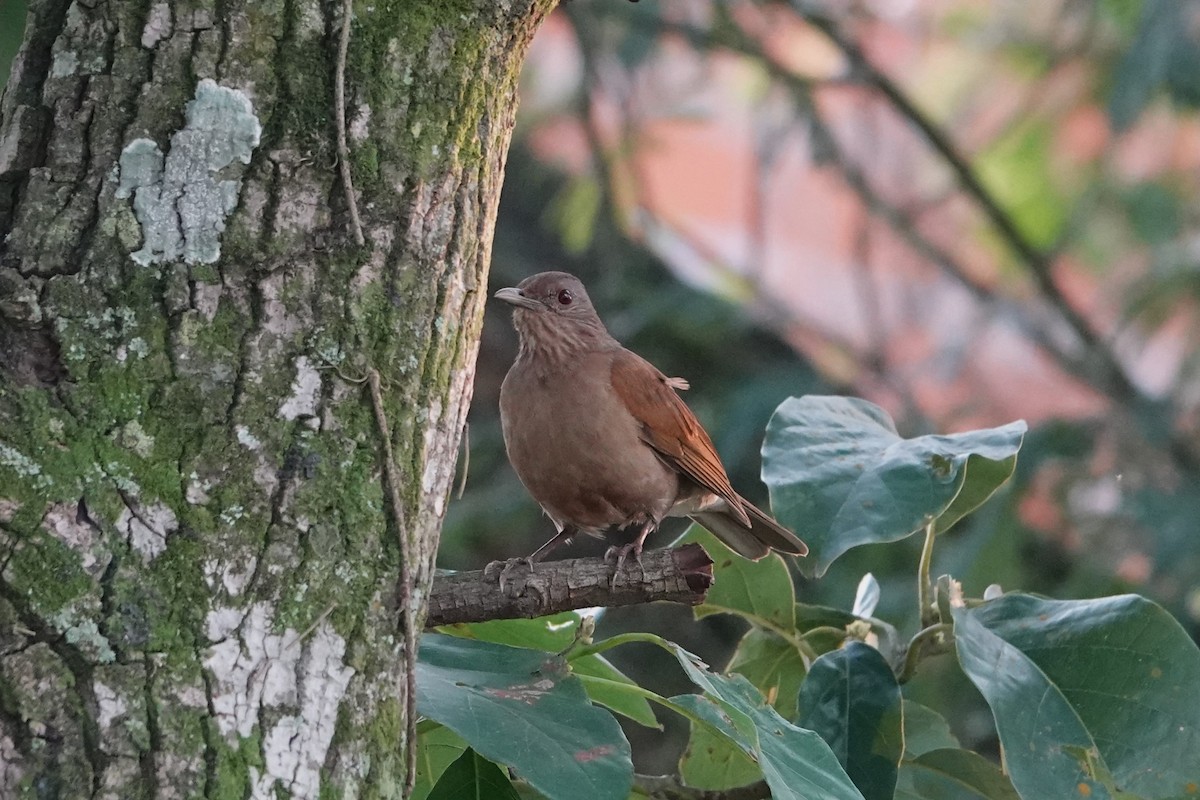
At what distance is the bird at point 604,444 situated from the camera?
11.6 feet

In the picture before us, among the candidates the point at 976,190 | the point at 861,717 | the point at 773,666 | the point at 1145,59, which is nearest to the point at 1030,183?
the point at 976,190

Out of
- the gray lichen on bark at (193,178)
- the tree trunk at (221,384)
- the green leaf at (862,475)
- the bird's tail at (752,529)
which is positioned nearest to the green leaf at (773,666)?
the green leaf at (862,475)

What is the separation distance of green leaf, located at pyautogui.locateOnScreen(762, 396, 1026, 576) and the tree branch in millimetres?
194

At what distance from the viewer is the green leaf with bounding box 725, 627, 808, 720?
273 centimetres

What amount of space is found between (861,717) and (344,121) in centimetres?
131

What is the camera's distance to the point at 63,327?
5.59ft

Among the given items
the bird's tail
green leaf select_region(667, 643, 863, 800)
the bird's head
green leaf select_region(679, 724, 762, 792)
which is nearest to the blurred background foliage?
the bird's head

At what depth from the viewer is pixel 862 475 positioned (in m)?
2.29

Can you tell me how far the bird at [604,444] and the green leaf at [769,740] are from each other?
1.34 meters

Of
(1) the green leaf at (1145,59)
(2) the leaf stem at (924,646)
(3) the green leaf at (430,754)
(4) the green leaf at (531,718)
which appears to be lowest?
(3) the green leaf at (430,754)

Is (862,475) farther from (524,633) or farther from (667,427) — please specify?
(667,427)

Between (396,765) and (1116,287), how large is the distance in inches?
246

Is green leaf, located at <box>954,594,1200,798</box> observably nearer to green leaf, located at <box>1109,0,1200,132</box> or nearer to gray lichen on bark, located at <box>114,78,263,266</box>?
gray lichen on bark, located at <box>114,78,263,266</box>

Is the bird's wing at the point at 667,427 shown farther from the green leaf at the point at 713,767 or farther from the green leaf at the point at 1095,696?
the green leaf at the point at 1095,696
